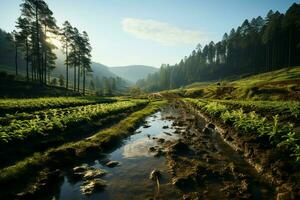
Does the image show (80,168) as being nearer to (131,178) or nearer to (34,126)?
(131,178)

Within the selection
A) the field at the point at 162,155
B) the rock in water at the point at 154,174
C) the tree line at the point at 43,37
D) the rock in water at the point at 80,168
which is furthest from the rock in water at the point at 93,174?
the tree line at the point at 43,37

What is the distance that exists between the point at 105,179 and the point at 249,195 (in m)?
6.91

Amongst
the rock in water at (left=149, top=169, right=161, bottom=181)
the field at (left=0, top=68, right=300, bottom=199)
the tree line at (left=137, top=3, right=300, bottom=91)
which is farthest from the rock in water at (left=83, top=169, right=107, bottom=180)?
the tree line at (left=137, top=3, right=300, bottom=91)

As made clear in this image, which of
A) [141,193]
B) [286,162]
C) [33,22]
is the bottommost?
[141,193]

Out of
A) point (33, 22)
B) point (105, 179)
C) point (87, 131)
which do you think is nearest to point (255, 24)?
point (33, 22)

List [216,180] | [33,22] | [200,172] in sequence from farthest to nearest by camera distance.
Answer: [33,22] < [200,172] < [216,180]

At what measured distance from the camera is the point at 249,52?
364 ft

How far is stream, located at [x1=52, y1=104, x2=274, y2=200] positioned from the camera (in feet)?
36.0

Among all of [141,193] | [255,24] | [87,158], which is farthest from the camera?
[255,24]

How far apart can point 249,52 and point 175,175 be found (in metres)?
110

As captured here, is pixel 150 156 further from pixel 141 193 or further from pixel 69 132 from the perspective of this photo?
pixel 69 132

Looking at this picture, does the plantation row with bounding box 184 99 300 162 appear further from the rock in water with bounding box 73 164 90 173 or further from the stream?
the rock in water with bounding box 73 164 90 173

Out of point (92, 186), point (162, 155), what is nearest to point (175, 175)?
point (162, 155)

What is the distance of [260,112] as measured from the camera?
27.5m
